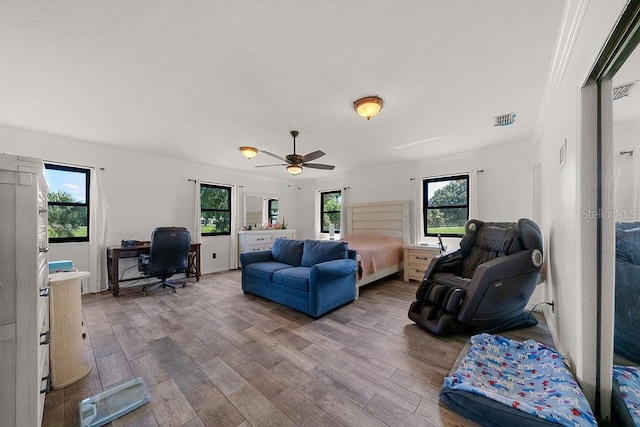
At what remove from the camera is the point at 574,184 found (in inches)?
56.7

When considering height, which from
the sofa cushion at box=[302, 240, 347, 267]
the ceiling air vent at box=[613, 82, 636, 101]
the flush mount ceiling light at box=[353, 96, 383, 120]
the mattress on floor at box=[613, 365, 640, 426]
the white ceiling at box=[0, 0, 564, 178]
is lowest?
the mattress on floor at box=[613, 365, 640, 426]

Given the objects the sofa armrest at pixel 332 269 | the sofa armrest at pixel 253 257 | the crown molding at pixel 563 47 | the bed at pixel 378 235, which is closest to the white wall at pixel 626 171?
the crown molding at pixel 563 47

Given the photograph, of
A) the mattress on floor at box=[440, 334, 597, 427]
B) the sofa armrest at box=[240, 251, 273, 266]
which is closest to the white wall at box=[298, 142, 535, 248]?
the mattress on floor at box=[440, 334, 597, 427]

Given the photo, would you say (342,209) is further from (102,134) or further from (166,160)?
(102,134)

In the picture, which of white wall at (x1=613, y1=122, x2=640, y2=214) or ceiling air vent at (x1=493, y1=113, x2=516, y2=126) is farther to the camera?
ceiling air vent at (x1=493, y1=113, x2=516, y2=126)

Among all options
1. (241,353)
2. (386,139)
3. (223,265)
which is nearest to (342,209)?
(386,139)

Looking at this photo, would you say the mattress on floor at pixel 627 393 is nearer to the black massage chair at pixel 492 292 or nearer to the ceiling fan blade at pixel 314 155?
the black massage chair at pixel 492 292

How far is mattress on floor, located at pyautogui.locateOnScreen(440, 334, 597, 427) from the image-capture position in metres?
1.15

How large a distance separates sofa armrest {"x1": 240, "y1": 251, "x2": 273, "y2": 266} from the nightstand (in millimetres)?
2577

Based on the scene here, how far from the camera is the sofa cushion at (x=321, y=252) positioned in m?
3.15

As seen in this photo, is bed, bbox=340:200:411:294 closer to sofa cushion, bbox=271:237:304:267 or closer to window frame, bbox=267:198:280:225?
sofa cushion, bbox=271:237:304:267

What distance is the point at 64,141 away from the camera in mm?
3508

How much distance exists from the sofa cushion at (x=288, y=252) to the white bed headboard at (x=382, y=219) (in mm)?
2310

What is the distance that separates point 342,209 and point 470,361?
4564 millimetres
